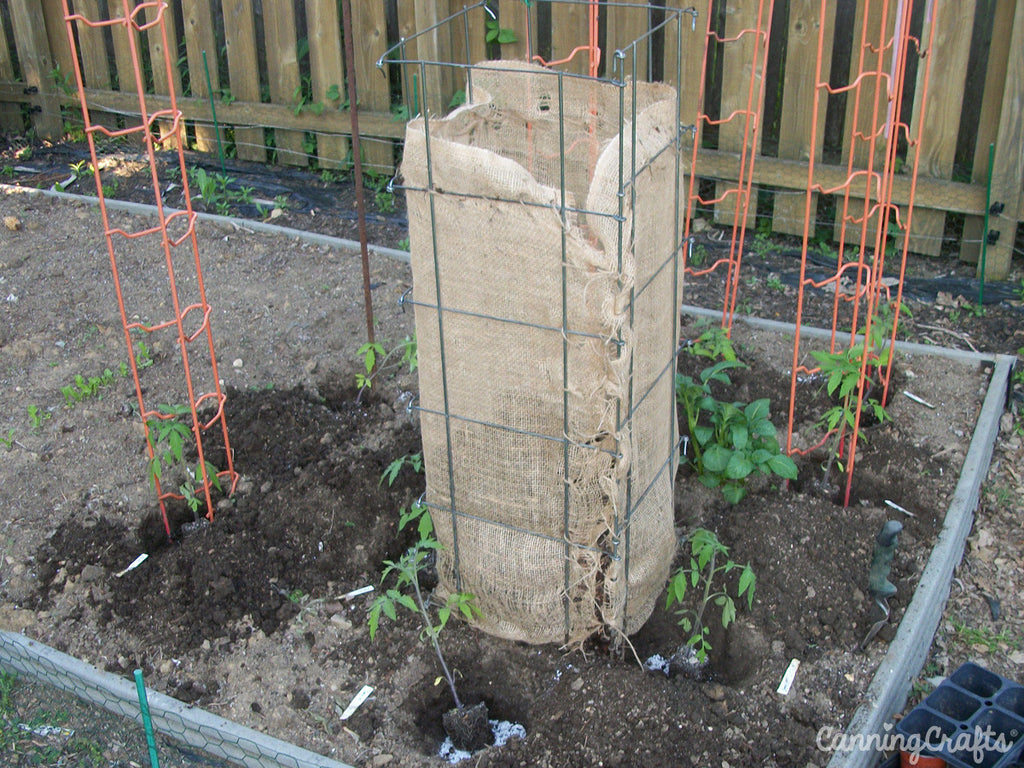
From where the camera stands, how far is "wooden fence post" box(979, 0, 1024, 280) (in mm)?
4703

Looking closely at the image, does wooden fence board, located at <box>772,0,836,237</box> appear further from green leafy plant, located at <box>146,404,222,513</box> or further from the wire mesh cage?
green leafy plant, located at <box>146,404,222,513</box>

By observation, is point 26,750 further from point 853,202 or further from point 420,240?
point 853,202

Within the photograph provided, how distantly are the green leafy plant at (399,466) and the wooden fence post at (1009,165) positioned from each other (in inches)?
121

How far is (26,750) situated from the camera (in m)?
2.93

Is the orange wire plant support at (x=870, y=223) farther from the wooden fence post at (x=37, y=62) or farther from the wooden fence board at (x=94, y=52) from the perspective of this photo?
the wooden fence post at (x=37, y=62)

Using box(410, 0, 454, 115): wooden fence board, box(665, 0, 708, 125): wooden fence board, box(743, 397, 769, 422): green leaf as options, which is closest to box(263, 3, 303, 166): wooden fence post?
box(410, 0, 454, 115): wooden fence board

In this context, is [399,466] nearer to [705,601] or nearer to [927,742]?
[705,601]

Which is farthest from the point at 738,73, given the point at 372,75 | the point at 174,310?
the point at 174,310

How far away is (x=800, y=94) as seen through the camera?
17.2 ft

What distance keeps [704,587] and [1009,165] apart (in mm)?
2870

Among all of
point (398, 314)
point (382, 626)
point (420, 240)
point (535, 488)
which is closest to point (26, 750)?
point (382, 626)

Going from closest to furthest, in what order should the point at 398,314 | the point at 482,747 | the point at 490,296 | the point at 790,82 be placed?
the point at 490,296 → the point at 482,747 → the point at 398,314 → the point at 790,82

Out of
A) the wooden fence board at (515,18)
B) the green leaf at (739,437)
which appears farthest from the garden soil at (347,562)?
the wooden fence board at (515,18)

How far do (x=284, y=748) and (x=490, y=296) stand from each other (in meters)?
1.30
